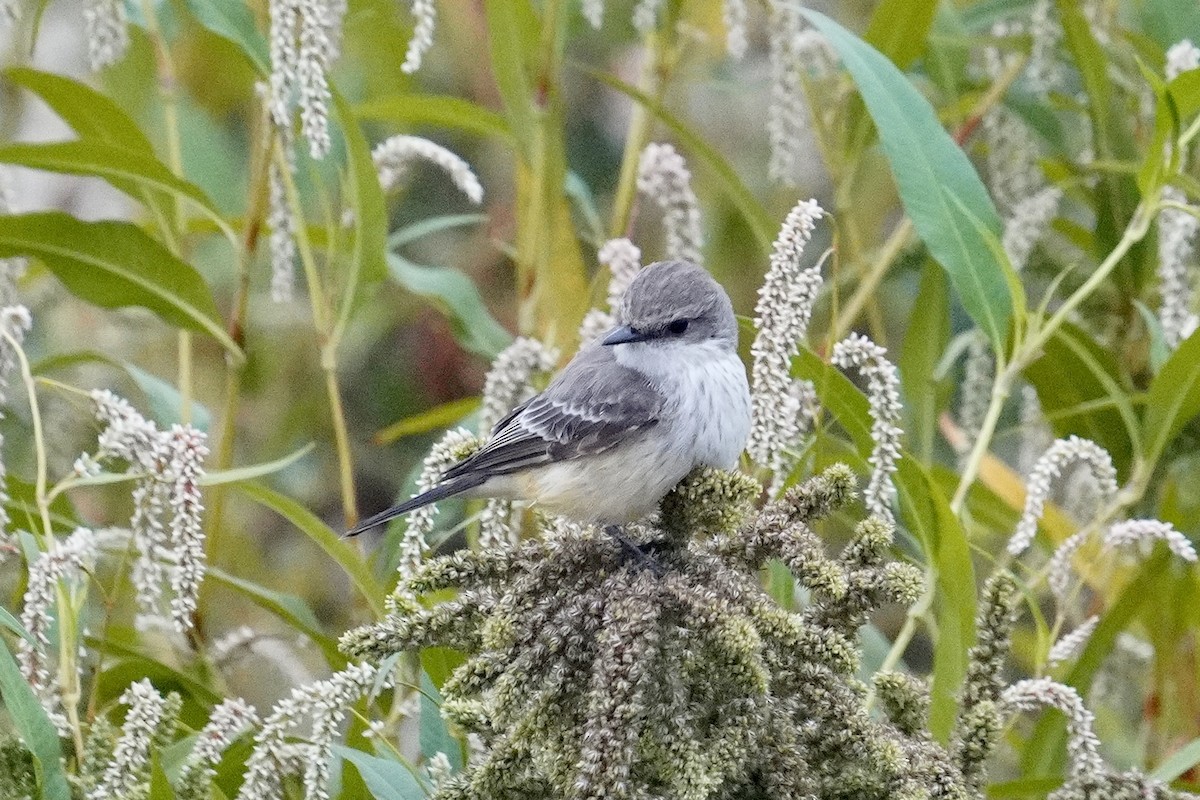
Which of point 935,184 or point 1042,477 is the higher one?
point 935,184

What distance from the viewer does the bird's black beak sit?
3184 mm

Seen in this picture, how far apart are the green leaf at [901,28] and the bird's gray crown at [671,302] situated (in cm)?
81

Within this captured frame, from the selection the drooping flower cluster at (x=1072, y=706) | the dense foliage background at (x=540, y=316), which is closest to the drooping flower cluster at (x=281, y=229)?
the dense foliage background at (x=540, y=316)

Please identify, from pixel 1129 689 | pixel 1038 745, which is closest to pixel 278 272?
pixel 1038 745

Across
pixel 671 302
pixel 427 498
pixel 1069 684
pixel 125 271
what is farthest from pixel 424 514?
pixel 1069 684

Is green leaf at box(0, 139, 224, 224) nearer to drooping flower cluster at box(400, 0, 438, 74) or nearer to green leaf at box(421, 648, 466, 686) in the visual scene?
drooping flower cluster at box(400, 0, 438, 74)

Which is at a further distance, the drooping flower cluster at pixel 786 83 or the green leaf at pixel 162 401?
the drooping flower cluster at pixel 786 83

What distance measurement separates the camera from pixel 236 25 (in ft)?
10.3

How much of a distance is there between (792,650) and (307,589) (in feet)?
11.0

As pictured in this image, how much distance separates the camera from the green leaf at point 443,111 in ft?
11.8

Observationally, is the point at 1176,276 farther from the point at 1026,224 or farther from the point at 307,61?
the point at 307,61

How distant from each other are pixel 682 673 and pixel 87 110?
209cm

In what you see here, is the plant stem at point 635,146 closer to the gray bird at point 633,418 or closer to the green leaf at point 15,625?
the gray bird at point 633,418

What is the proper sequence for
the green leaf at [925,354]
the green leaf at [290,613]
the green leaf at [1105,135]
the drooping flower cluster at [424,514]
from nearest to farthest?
the drooping flower cluster at [424,514] → the green leaf at [290,613] → the green leaf at [925,354] → the green leaf at [1105,135]
